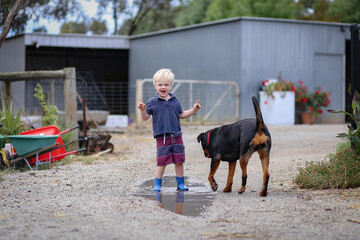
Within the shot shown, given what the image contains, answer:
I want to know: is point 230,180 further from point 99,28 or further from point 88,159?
point 99,28

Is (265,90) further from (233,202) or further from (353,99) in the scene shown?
(233,202)

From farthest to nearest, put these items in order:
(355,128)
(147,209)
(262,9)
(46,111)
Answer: (262,9) → (46,111) → (355,128) → (147,209)

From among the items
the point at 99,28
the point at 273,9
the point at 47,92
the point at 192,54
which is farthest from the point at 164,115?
the point at 99,28

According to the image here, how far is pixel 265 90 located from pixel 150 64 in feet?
20.5

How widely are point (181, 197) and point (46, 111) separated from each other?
4.82 metres

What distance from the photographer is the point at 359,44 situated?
6.54 meters

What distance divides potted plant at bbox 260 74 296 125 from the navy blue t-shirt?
1164 cm

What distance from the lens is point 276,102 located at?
56.5 ft

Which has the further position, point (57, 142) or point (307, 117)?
point (307, 117)

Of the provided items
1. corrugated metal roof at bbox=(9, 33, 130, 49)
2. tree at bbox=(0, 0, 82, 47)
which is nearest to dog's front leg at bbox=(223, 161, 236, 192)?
tree at bbox=(0, 0, 82, 47)

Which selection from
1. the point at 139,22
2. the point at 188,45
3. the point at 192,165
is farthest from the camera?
the point at 139,22

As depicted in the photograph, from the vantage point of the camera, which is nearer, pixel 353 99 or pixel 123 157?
pixel 353 99

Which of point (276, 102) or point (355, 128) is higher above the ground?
point (276, 102)

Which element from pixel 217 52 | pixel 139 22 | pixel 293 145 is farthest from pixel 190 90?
→ pixel 139 22
